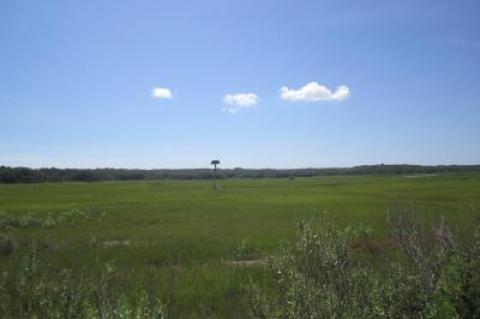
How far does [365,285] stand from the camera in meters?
5.12

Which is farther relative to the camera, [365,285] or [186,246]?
[186,246]

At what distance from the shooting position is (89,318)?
4.44 m

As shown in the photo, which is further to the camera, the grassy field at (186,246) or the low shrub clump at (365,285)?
the grassy field at (186,246)

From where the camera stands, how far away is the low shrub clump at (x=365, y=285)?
14.7ft

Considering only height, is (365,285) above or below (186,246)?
above

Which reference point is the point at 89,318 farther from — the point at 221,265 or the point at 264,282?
the point at 221,265

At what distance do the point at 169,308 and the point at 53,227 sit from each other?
20.7 m

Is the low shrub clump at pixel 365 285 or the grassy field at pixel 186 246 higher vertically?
the low shrub clump at pixel 365 285

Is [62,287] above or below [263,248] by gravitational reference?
above

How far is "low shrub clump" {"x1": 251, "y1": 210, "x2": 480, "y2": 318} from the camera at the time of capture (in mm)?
4492

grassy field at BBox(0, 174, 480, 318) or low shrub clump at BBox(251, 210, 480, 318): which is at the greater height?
low shrub clump at BBox(251, 210, 480, 318)

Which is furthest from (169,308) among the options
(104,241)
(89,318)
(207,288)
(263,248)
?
(104,241)

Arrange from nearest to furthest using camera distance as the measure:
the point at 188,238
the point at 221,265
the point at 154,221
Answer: the point at 221,265, the point at 188,238, the point at 154,221

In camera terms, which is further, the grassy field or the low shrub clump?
the grassy field
